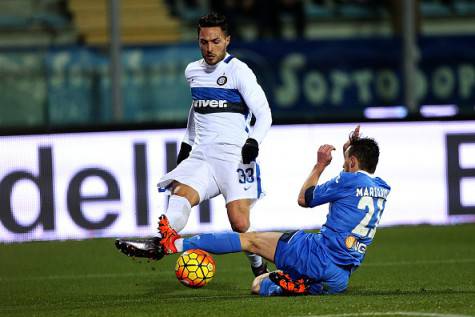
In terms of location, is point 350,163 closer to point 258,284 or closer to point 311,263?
point 311,263

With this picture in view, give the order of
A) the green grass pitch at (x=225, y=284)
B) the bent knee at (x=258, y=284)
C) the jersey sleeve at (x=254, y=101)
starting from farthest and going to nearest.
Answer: the jersey sleeve at (x=254, y=101), the bent knee at (x=258, y=284), the green grass pitch at (x=225, y=284)

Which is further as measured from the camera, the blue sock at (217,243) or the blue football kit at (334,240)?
the blue sock at (217,243)

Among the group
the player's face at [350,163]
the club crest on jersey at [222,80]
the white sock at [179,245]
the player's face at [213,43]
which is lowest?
the white sock at [179,245]

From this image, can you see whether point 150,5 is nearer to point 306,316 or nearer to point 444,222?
point 444,222

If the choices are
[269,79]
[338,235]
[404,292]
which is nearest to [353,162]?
[338,235]

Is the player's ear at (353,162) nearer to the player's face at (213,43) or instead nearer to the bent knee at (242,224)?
the bent knee at (242,224)

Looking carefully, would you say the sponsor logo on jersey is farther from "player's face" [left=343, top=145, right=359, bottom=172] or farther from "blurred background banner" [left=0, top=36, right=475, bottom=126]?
"blurred background banner" [left=0, top=36, right=475, bottom=126]

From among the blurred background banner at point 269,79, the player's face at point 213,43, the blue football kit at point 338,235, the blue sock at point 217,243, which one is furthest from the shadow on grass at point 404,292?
the blurred background banner at point 269,79

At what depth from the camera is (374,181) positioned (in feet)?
26.1

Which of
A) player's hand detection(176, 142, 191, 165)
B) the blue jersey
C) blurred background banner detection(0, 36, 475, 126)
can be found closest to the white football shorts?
player's hand detection(176, 142, 191, 165)

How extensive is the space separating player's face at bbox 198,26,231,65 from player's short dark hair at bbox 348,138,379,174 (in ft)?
4.87

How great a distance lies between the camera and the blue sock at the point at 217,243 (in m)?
8.02

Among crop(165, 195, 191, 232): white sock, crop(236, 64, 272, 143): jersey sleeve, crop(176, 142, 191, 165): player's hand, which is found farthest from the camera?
crop(176, 142, 191, 165): player's hand

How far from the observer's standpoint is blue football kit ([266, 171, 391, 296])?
A: 7.88 m
